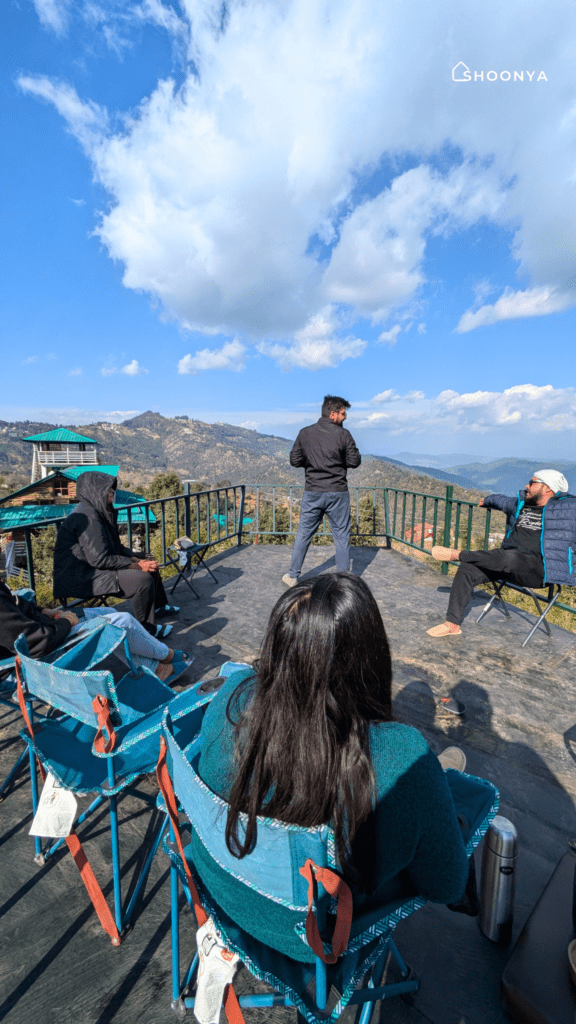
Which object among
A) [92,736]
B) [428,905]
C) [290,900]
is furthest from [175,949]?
[428,905]

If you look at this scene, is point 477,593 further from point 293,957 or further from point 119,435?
point 119,435

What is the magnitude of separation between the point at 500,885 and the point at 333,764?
1.10 meters

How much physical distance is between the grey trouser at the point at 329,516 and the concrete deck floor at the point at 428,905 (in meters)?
1.41

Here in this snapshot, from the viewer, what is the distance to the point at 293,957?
3.22 ft

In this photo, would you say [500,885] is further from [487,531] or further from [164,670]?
[487,531]

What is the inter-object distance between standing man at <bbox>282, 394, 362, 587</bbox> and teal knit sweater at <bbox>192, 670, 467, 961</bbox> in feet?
13.8

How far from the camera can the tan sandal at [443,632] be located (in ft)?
12.9

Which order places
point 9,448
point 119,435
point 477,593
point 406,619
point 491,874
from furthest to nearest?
point 119,435 → point 9,448 → point 477,593 → point 406,619 → point 491,874

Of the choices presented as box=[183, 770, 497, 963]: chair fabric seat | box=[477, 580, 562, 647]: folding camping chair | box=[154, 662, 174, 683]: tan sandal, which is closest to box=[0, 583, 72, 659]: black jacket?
box=[154, 662, 174, 683]: tan sandal

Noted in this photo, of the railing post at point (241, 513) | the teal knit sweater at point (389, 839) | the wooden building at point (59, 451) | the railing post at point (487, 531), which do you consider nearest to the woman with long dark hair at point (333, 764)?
the teal knit sweater at point (389, 839)

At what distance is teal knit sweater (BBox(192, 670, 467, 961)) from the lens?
0.90 meters

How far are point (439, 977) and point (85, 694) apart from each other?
1.37 meters

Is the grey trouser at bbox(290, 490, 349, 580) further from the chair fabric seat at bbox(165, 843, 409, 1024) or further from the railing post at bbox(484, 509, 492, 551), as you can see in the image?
the chair fabric seat at bbox(165, 843, 409, 1024)

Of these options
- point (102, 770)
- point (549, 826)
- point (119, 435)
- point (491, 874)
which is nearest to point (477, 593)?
point (549, 826)
